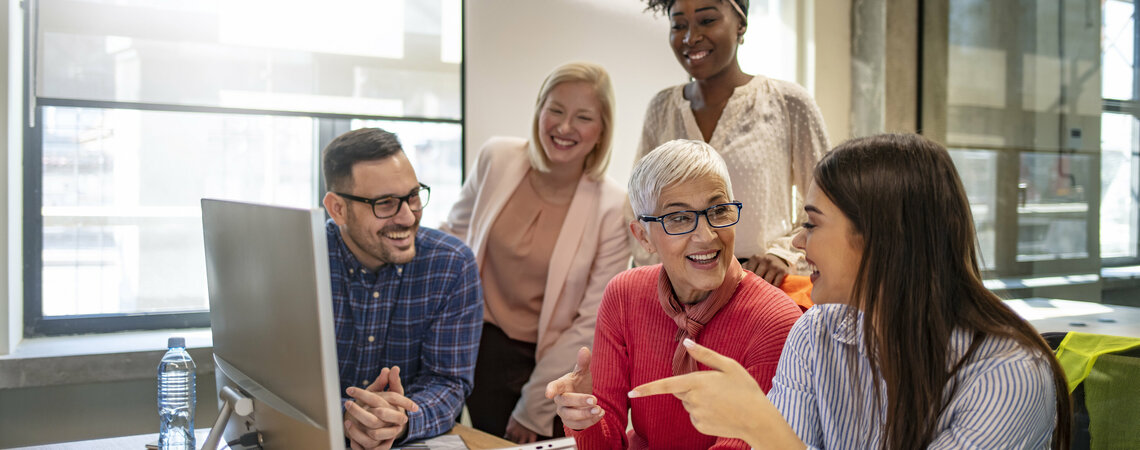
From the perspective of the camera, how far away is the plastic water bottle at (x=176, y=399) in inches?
67.5

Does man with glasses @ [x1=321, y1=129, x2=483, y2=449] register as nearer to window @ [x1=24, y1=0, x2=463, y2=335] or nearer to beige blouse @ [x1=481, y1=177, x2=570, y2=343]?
beige blouse @ [x1=481, y1=177, x2=570, y2=343]

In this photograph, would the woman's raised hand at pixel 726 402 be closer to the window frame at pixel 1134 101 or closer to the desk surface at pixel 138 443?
the desk surface at pixel 138 443

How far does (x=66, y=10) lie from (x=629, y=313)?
2.46m

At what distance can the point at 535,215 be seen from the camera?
2734mm

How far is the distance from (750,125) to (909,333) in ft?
3.92

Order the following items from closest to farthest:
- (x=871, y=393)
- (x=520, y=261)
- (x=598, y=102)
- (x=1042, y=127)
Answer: (x=871, y=393)
(x=598, y=102)
(x=520, y=261)
(x=1042, y=127)

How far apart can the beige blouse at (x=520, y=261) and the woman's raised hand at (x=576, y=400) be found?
1.14 m

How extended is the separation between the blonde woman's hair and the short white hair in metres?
0.90

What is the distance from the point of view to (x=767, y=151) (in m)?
2.38

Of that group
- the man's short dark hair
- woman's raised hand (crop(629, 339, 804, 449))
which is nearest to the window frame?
woman's raised hand (crop(629, 339, 804, 449))

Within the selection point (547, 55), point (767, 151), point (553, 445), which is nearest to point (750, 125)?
point (767, 151)

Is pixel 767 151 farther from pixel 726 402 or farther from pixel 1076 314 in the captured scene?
pixel 1076 314

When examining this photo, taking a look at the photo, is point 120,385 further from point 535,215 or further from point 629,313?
point 629,313

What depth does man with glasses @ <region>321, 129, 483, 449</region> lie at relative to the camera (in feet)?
6.74
